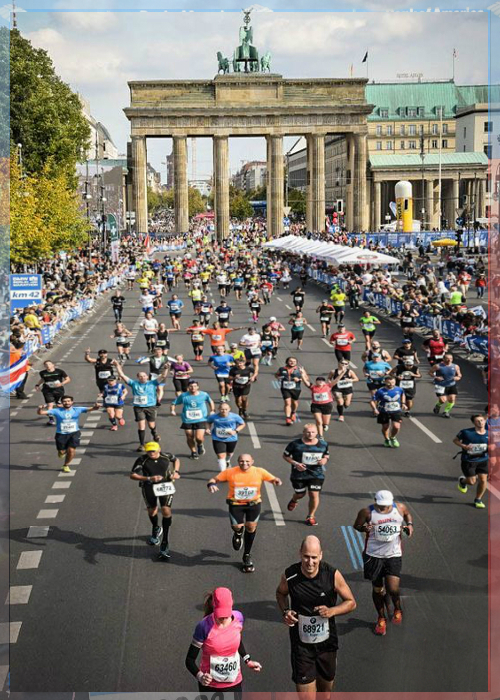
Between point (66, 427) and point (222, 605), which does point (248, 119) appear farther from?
point (222, 605)

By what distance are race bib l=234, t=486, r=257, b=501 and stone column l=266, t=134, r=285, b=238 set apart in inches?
3752

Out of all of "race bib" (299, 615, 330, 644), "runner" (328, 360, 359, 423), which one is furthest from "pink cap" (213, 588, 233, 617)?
"runner" (328, 360, 359, 423)

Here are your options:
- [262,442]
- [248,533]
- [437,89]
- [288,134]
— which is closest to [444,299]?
[262,442]

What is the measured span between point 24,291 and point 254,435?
1265cm

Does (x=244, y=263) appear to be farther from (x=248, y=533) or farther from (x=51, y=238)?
(x=248, y=533)

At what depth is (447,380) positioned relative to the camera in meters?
18.2

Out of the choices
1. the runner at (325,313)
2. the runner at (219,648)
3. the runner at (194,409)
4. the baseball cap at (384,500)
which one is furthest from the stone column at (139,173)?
the runner at (219,648)

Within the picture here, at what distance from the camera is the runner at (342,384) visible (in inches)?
704

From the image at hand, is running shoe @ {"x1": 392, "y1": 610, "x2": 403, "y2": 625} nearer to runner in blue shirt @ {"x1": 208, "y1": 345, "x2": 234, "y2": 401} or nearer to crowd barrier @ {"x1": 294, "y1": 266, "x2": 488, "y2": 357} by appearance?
runner in blue shirt @ {"x1": 208, "y1": 345, "x2": 234, "y2": 401}

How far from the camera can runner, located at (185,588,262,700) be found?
657 centimetres

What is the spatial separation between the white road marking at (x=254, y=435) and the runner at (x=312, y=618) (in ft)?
30.2

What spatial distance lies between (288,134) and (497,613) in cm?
10199

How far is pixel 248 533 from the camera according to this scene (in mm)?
10406

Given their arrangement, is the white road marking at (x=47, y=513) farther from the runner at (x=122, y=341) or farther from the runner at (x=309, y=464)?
the runner at (x=122, y=341)
